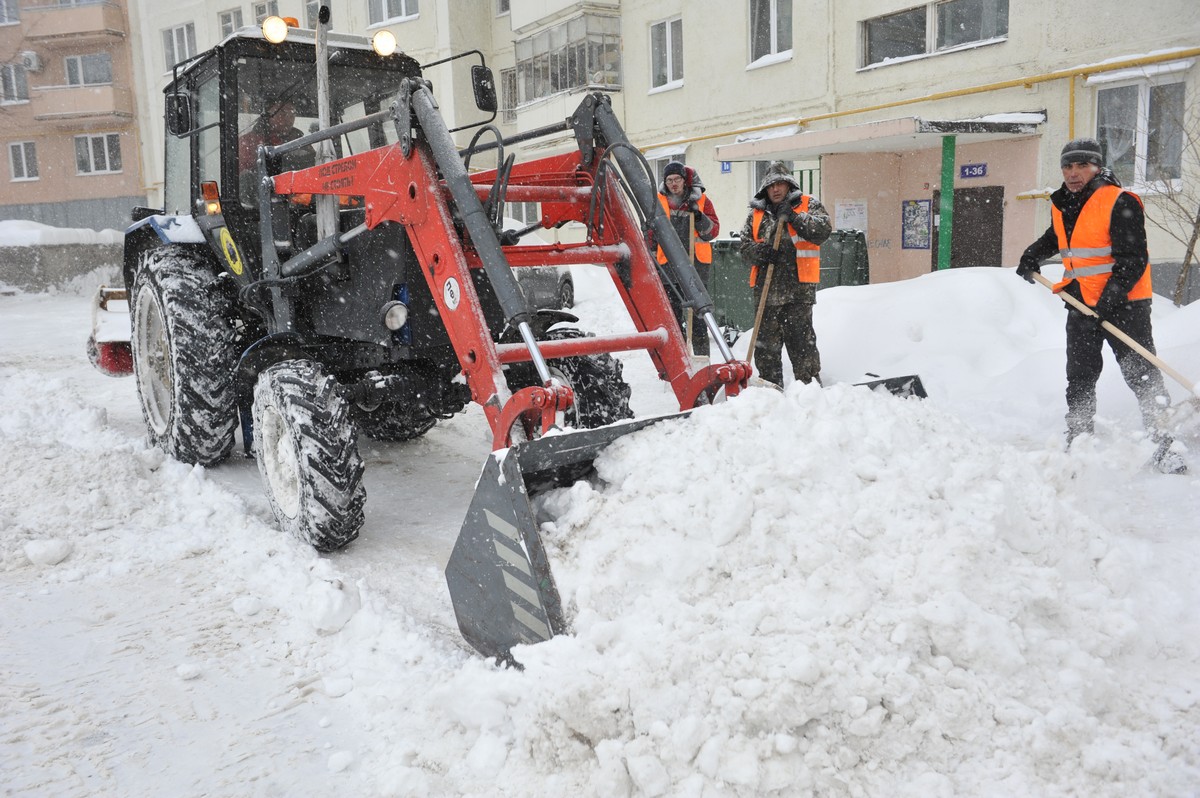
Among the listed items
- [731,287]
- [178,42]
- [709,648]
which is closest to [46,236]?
[178,42]

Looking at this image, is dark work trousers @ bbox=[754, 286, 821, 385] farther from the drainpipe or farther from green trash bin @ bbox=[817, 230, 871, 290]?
the drainpipe

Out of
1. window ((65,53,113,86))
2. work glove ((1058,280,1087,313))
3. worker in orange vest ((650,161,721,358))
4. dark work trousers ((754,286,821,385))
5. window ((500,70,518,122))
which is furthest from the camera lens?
window ((65,53,113,86))

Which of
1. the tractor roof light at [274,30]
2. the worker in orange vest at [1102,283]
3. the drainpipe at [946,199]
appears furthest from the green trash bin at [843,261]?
the tractor roof light at [274,30]

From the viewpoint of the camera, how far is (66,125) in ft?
101

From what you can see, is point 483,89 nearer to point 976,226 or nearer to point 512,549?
point 512,549

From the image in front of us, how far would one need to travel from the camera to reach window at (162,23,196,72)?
96.6ft

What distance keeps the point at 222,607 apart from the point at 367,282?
163 centimetres

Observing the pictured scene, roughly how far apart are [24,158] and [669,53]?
25.5 m

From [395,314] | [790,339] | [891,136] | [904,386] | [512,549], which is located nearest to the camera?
[512,549]

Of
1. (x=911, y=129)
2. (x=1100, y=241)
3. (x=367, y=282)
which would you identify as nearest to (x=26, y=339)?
(x=367, y=282)

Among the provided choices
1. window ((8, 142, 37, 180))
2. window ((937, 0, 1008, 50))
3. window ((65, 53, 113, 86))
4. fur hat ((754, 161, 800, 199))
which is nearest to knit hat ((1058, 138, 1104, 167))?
fur hat ((754, 161, 800, 199))

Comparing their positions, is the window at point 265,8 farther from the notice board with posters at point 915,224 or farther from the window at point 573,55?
the notice board with posters at point 915,224

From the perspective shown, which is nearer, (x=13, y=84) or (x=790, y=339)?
(x=790, y=339)

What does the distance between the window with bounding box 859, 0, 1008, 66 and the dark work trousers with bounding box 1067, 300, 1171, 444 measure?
9140 millimetres
